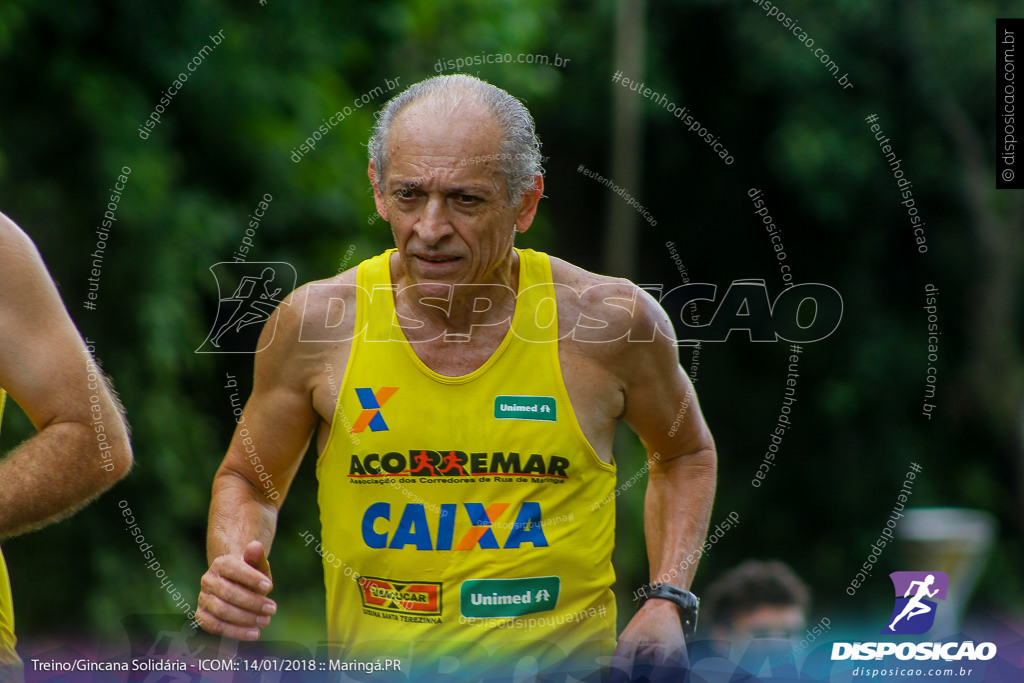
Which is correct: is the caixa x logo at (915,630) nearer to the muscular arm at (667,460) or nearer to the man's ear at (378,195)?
the muscular arm at (667,460)

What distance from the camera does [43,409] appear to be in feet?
7.38

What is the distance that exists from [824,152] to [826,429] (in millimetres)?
3104

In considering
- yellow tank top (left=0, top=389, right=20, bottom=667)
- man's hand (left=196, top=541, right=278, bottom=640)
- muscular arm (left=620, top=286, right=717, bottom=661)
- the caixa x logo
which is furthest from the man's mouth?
the caixa x logo

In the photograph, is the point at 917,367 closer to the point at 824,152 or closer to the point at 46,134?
the point at 824,152

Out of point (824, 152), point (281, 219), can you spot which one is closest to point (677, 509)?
point (281, 219)

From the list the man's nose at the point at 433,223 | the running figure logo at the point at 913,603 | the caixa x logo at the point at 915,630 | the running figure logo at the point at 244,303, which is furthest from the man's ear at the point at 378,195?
the running figure logo at the point at 913,603

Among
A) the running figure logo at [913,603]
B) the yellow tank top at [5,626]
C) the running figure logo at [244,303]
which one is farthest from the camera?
the running figure logo at [244,303]

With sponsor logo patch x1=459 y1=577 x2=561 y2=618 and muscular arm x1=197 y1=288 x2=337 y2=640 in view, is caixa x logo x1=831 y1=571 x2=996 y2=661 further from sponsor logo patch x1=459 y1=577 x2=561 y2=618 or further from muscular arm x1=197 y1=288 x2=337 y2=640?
muscular arm x1=197 y1=288 x2=337 y2=640

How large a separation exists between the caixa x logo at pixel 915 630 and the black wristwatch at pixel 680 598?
0.40 metres

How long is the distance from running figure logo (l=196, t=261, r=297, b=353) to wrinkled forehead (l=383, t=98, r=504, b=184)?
0.61 m

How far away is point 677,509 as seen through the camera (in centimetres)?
304

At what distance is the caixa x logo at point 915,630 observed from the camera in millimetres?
3014

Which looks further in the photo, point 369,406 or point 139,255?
point 139,255

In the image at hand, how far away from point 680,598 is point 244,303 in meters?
2.47
